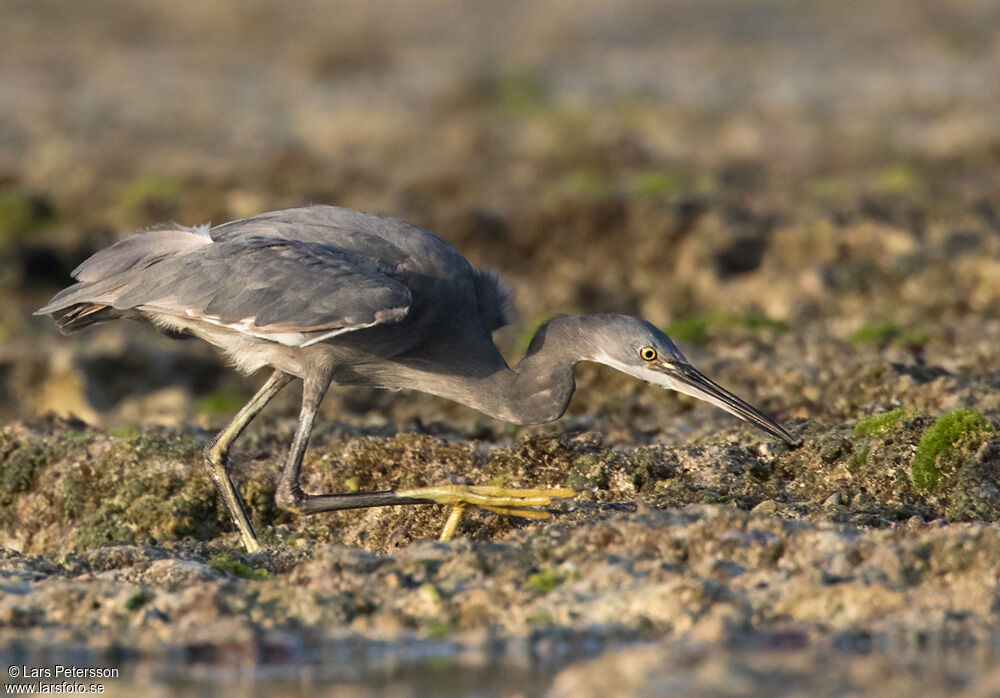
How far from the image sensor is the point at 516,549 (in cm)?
663

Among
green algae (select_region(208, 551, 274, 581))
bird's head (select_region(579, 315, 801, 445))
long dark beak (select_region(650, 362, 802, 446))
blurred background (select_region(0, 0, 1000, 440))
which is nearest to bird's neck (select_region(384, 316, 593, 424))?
bird's head (select_region(579, 315, 801, 445))

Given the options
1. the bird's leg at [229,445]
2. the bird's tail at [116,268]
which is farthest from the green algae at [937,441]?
the bird's tail at [116,268]

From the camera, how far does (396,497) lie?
7.89 m

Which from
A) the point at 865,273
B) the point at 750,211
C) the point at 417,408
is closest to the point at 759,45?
the point at 750,211

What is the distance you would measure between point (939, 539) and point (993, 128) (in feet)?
63.1

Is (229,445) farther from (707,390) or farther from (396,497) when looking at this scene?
(707,390)

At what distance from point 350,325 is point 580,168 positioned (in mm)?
14863

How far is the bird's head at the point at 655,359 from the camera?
26.4 feet

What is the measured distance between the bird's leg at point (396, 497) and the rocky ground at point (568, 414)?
13cm

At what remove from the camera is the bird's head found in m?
8.04

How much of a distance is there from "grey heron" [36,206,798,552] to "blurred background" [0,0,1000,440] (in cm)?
184

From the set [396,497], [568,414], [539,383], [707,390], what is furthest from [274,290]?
[568,414]

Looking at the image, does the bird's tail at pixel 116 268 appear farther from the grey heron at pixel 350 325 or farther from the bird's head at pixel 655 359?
the bird's head at pixel 655 359

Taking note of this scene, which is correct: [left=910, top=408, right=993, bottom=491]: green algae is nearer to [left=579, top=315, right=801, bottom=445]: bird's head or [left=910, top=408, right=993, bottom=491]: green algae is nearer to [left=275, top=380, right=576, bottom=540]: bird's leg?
[left=579, top=315, right=801, bottom=445]: bird's head
